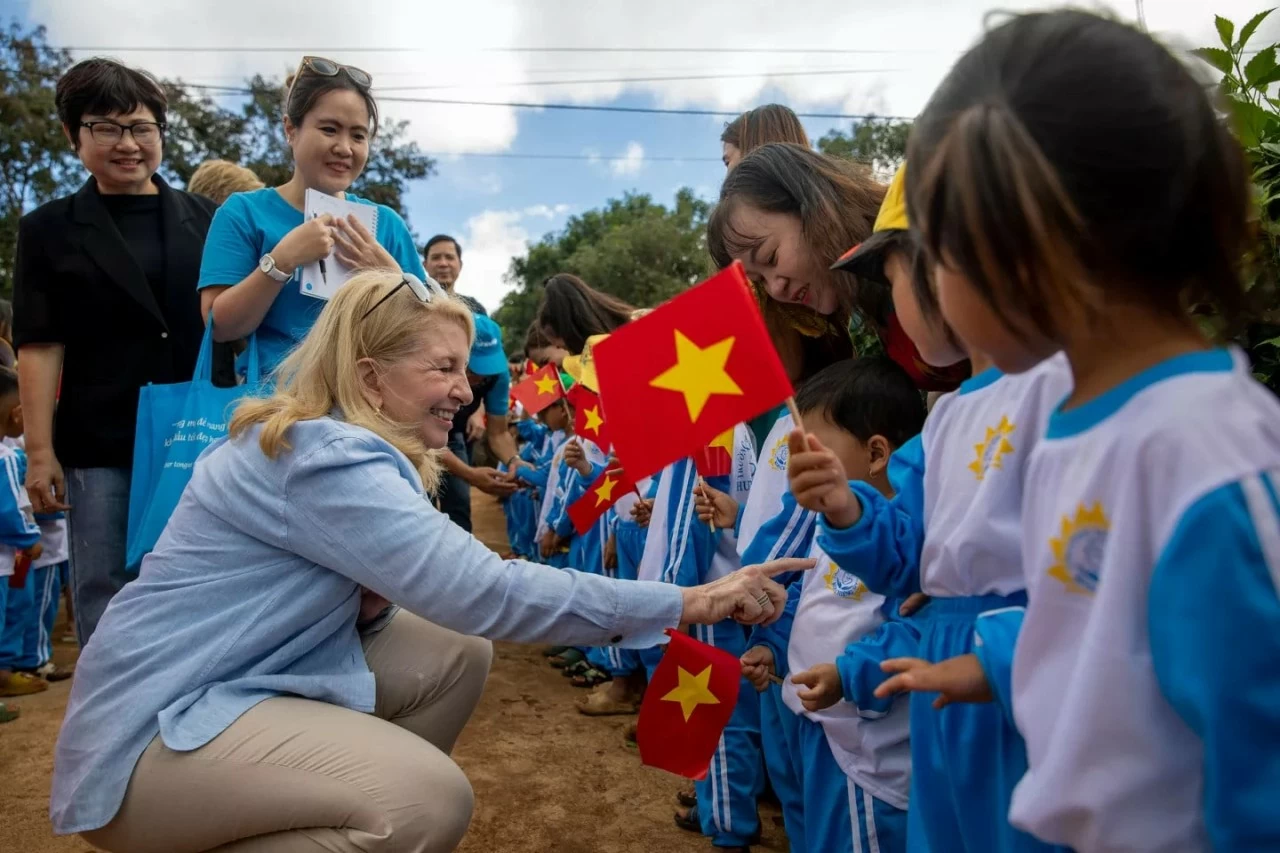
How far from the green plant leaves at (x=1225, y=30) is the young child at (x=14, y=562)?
17.8ft

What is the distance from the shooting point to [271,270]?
2678 mm

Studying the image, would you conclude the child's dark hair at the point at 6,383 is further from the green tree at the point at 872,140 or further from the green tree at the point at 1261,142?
the green tree at the point at 872,140

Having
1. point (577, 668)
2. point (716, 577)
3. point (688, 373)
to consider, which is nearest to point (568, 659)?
point (577, 668)

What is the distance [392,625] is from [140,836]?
0.79m

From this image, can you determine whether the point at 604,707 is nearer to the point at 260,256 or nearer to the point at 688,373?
the point at 260,256

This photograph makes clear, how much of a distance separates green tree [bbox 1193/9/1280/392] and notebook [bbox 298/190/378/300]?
2191mm

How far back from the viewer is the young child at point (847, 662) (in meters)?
1.80

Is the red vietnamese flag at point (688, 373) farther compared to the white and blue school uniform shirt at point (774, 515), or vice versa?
the white and blue school uniform shirt at point (774, 515)

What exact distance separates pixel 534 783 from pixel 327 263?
6.64 feet

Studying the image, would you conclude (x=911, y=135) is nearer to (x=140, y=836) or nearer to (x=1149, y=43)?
(x=1149, y=43)

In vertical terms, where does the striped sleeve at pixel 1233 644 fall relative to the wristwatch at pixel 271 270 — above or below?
below

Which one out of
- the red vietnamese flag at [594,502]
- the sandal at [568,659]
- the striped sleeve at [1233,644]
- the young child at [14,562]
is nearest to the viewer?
the striped sleeve at [1233,644]

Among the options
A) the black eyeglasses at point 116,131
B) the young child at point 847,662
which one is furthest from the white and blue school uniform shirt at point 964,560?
the black eyeglasses at point 116,131

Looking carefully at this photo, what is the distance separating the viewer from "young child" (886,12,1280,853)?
0.97 m
